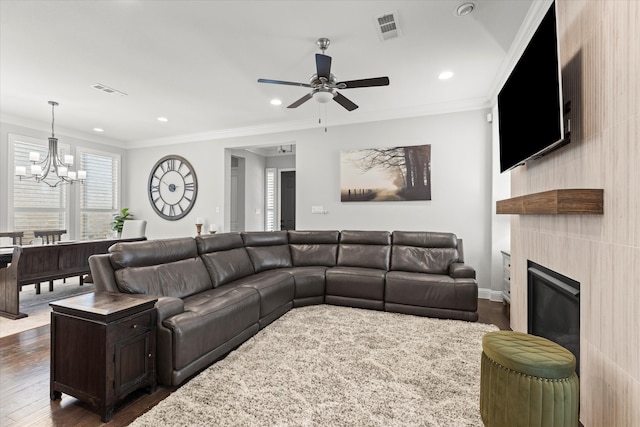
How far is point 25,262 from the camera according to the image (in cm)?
356

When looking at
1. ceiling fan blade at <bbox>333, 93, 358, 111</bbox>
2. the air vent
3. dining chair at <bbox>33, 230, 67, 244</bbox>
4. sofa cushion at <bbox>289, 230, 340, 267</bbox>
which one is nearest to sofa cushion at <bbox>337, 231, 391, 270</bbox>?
sofa cushion at <bbox>289, 230, 340, 267</bbox>

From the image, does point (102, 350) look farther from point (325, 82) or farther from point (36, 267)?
point (36, 267)

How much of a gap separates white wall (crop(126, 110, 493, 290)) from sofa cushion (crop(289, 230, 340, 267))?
2.00 feet

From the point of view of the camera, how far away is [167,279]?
9.06 ft

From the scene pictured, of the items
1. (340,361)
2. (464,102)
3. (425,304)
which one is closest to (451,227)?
(425,304)

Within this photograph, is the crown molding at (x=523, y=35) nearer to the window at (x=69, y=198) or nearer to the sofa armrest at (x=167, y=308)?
the sofa armrest at (x=167, y=308)

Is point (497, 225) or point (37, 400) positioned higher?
point (497, 225)

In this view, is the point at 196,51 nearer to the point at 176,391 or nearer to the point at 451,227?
A: the point at 176,391

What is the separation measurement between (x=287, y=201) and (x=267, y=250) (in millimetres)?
3522

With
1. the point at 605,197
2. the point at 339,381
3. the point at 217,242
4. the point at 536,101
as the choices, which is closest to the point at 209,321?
the point at 339,381

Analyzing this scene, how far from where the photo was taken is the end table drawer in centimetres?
181

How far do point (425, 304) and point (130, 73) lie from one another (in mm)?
4415

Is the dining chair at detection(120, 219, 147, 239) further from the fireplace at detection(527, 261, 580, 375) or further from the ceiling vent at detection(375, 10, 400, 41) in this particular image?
the fireplace at detection(527, 261, 580, 375)

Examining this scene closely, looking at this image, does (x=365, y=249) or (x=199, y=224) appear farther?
(x=199, y=224)
